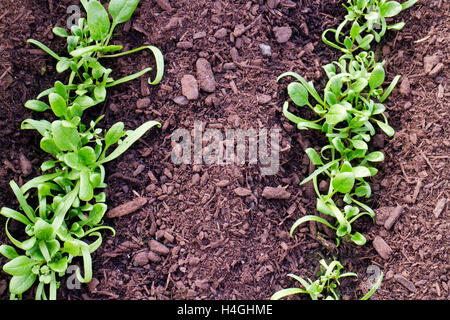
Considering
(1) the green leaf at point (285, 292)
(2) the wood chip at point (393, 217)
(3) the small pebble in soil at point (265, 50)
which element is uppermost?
(3) the small pebble in soil at point (265, 50)

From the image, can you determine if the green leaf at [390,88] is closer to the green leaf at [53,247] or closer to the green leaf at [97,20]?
the green leaf at [97,20]

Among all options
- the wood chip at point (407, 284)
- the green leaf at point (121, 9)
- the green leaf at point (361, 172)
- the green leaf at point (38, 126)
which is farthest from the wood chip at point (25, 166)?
the wood chip at point (407, 284)

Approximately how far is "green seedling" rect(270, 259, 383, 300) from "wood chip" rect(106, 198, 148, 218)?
2.19 feet

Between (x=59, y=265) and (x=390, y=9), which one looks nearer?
(x=59, y=265)

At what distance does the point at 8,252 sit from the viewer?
192 centimetres

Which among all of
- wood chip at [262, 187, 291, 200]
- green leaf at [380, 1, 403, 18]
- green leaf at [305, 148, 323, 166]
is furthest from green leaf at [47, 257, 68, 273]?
green leaf at [380, 1, 403, 18]

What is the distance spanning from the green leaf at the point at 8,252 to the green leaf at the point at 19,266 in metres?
0.06

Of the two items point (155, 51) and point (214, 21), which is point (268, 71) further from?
point (155, 51)

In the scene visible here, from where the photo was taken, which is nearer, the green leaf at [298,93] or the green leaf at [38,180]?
the green leaf at [38,180]

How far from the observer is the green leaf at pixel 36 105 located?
6.79 feet

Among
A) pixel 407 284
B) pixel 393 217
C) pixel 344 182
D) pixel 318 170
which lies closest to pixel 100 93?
pixel 318 170

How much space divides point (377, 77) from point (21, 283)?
1666 mm

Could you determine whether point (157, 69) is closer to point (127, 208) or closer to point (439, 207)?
point (127, 208)
